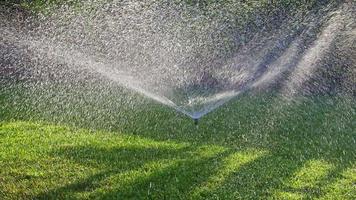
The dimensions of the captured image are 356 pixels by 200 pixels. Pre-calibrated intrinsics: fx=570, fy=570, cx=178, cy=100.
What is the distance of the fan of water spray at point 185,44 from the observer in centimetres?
976

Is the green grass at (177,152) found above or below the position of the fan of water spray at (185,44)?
above

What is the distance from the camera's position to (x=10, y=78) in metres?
9.76

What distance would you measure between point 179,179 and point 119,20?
640 cm

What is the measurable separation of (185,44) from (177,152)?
500 cm

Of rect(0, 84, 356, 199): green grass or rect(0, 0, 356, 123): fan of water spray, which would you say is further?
rect(0, 0, 356, 123): fan of water spray

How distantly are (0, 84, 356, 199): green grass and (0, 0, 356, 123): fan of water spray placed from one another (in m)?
1.36

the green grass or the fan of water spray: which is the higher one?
the green grass

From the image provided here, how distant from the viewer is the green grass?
5.34m

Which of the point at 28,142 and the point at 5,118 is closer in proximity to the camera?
the point at 28,142

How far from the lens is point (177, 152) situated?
6.34 metres

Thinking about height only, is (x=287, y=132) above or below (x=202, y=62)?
above

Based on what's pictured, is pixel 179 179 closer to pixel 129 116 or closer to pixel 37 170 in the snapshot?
pixel 37 170

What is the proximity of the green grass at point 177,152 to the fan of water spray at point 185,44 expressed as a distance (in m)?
1.36

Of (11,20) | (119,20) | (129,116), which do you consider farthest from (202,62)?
(11,20)
